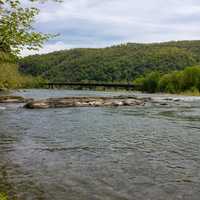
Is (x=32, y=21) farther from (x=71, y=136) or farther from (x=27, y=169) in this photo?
(x=71, y=136)

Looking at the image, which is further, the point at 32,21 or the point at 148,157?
the point at 148,157

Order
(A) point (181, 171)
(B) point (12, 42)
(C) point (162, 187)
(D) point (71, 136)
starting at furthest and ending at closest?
(D) point (71, 136)
(A) point (181, 171)
(C) point (162, 187)
(B) point (12, 42)

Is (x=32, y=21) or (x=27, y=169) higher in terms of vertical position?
(x=32, y=21)

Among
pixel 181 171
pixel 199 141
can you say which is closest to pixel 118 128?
pixel 199 141

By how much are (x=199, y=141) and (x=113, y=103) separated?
41.1m

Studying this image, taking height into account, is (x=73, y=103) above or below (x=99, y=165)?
above

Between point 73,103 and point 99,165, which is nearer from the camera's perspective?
point 99,165

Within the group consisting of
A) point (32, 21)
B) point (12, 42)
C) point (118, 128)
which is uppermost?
point (32, 21)

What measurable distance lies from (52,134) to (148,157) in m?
10.5

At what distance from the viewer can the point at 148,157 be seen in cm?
1841

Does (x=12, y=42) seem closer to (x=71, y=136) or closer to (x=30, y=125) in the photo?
(x=71, y=136)

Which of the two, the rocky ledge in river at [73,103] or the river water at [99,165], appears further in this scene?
the rocky ledge in river at [73,103]

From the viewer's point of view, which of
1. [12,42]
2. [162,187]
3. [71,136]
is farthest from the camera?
[71,136]

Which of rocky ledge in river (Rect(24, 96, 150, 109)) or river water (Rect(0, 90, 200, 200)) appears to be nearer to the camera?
river water (Rect(0, 90, 200, 200))
